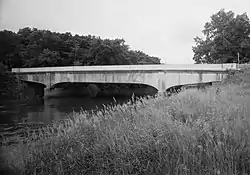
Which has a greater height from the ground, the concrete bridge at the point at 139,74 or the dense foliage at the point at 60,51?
the dense foliage at the point at 60,51

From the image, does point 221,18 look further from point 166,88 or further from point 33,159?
point 33,159

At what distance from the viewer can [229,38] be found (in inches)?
995

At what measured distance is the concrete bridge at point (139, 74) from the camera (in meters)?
19.1

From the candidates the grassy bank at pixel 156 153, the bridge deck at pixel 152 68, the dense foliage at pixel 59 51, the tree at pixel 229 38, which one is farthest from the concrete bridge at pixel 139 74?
the grassy bank at pixel 156 153

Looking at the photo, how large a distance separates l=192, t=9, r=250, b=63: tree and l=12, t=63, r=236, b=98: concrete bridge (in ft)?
27.0

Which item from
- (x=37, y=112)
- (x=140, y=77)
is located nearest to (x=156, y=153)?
(x=37, y=112)

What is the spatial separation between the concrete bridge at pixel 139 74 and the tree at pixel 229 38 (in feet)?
27.0

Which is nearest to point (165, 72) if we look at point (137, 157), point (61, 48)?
point (137, 157)

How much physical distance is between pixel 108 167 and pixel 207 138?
170cm

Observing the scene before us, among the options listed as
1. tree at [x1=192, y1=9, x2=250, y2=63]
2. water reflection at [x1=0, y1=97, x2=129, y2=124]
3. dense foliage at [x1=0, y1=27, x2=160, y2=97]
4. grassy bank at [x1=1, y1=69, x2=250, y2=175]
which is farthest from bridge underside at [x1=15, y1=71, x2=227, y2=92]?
grassy bank at [x1=1, y1=69, x2=250, y2=175]

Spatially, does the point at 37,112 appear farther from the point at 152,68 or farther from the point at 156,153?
the point at 156,153

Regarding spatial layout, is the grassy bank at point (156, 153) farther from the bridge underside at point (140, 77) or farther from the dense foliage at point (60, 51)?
the dense foliage at point (60, 51)

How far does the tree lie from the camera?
81.0 feet

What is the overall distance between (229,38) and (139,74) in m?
13.2
